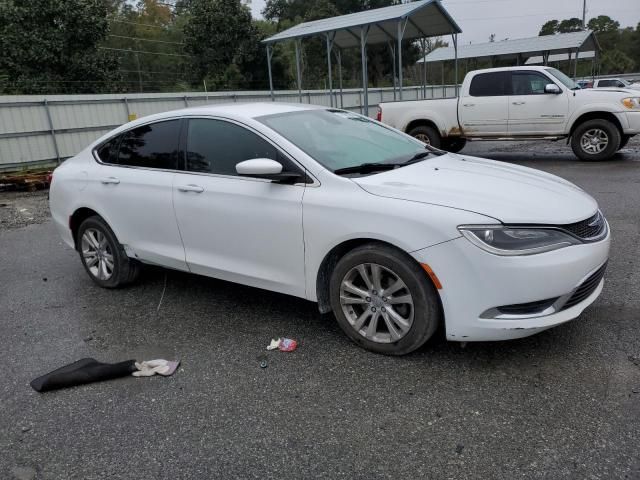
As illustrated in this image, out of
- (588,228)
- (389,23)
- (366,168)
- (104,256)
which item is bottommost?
(104,256)

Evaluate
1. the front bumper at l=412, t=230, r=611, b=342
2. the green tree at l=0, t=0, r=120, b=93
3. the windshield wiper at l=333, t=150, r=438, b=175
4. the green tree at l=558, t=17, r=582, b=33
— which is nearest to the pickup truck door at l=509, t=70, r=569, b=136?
the windshield wiper at l=333, t=150, r=438, b=175

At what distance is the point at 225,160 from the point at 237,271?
32.4 inches

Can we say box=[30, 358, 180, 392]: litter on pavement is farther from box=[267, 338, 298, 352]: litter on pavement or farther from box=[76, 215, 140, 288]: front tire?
box=[76, 215, 140, 288]: front tire

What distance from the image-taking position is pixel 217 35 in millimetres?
29781

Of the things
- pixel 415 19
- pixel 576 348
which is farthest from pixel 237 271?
pixel 415 19

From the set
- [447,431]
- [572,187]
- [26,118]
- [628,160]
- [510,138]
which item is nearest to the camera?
[447,431]

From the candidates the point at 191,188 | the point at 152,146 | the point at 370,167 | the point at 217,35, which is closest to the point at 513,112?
the point at 370,167

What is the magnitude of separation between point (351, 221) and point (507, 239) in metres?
0.90

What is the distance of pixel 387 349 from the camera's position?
11.0 feet

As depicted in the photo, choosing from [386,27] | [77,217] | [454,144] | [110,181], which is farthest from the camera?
[386,27]

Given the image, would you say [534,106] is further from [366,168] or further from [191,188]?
[191,188]

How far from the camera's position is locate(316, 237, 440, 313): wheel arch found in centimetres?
332

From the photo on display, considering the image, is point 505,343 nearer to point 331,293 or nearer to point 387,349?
point 387,349

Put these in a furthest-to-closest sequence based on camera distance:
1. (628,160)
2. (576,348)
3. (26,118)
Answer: (26,118)
(628,160)
(576,348)
